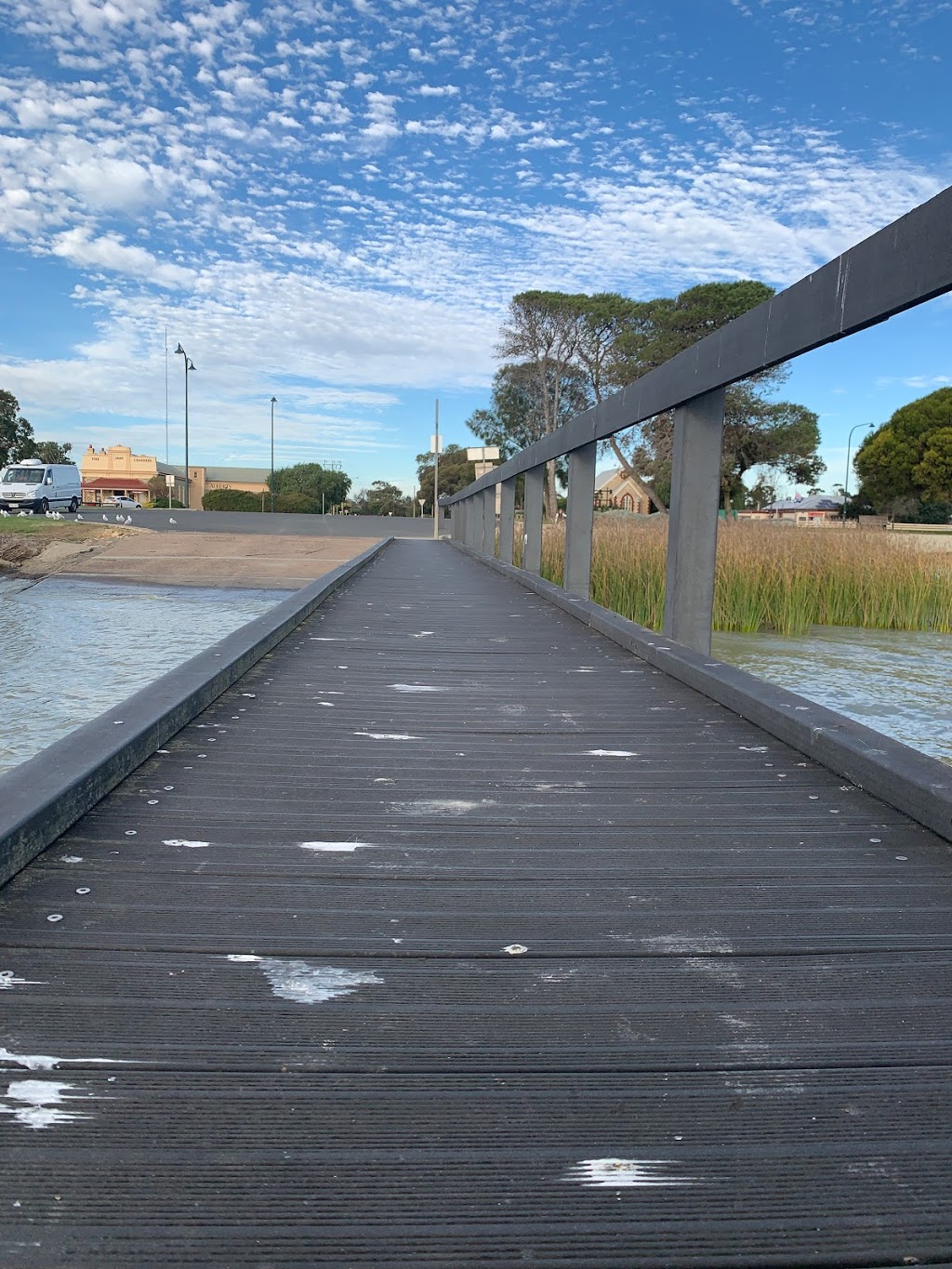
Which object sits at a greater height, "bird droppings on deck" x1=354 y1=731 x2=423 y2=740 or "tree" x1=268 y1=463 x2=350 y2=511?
"tree" x1=268 y1=463 x2=350 y2=511

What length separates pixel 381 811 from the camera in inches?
99.1

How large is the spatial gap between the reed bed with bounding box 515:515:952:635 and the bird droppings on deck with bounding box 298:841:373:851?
6577mm

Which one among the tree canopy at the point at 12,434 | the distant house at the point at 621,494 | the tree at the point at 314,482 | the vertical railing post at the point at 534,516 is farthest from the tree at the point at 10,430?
the vertical railing post at the point at 534,516

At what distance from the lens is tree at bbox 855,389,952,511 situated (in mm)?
43969

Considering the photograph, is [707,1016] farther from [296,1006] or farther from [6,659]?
[6,659]

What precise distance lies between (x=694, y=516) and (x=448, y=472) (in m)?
66.2

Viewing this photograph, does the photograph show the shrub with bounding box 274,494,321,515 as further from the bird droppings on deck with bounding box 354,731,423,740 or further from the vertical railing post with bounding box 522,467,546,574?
the bird droppings on deck with bounding box 354,731,423,740

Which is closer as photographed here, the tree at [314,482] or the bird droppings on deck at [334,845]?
the bird droppings on deck at [334,845]

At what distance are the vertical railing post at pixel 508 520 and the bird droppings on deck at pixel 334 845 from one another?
10763 mm

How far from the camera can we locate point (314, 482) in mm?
82375

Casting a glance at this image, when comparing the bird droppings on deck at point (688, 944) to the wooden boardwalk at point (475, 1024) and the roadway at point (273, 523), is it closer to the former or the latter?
the wooden boardwalk at point (475, 1024)

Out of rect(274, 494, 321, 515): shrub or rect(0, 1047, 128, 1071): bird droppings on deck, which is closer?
rect(0, 1047, 128, 1071): bird droppings on deck

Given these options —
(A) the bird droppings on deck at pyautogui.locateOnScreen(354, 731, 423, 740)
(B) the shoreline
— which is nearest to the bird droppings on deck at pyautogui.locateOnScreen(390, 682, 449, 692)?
(A) the bird droppings on deck at pyautogui.locateOnScreen(354, 731, 423, 740)

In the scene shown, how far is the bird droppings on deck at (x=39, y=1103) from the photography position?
50.1 inches
